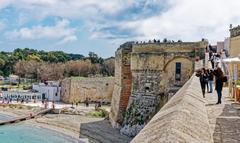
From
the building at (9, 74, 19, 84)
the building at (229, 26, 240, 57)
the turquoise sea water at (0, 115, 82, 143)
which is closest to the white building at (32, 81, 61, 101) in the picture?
the turquoise sea water at (0, 115, 82, 143)

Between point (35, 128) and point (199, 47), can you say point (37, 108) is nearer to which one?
point (35, 128)

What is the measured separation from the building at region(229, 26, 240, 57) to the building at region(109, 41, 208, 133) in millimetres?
5208

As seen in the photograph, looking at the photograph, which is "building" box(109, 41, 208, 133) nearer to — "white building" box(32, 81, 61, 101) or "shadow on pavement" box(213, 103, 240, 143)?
"shadow on pavement" box(213, 103, 240, 143)

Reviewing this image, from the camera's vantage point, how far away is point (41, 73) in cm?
8406

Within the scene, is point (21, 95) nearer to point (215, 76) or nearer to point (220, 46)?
point (220, 46)

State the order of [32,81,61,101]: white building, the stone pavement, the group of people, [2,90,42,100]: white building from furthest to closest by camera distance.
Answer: [2,90,42,100]: white building → [32,81,61,101]: white building → the group of people → the stone pavement

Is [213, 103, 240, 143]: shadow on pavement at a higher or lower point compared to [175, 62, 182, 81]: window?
lower

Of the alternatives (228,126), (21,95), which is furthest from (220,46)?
(228,126)

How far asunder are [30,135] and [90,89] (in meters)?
20.7

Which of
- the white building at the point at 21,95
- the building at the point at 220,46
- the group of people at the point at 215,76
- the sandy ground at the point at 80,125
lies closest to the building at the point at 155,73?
the sandy ground at the point at 80,125

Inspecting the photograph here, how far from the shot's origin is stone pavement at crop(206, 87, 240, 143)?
8.42m

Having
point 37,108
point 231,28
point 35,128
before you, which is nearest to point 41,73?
point 37,108

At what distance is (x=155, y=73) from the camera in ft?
91.5

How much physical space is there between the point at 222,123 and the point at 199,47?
16.9 m
